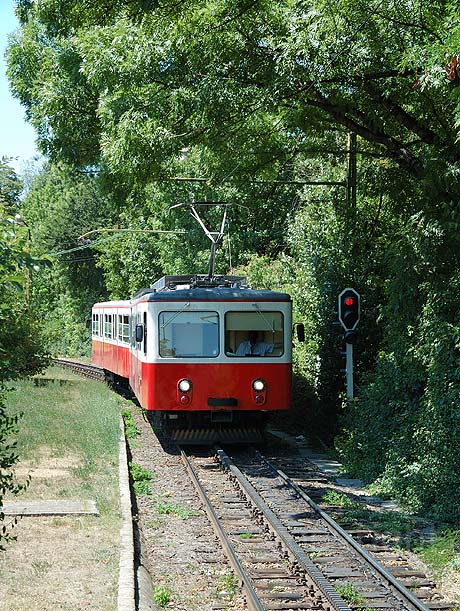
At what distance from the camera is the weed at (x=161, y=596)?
8.18 meters

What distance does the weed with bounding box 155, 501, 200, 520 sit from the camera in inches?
463

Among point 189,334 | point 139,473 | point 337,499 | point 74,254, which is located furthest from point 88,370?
point 337,499

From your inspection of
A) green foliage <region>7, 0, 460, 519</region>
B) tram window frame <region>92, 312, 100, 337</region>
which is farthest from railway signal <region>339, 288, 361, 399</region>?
tram window frame <region>92, 312, 100, 337</region>

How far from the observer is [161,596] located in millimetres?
8250

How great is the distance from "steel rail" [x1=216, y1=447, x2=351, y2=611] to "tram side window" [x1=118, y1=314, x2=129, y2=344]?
29.7 feet

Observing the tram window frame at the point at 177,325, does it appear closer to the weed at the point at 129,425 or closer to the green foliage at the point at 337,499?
the weed at the point at 129,425

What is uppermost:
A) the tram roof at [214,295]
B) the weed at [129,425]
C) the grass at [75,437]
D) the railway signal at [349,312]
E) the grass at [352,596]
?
the tram roof at [214,295]

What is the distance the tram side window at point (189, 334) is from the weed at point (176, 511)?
4.55m

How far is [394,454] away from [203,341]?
4.35 m

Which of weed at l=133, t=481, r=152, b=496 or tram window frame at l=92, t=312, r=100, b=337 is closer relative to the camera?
weed at l=133, t=481, r=152, b=496

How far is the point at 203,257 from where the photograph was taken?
31.9 metres

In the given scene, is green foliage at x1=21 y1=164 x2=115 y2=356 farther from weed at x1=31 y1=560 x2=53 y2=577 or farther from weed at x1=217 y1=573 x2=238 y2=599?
weed at x1=217 y1=573 x2=238 y2=599

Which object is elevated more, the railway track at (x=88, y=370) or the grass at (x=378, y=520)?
the grass at (x=378, y=520)

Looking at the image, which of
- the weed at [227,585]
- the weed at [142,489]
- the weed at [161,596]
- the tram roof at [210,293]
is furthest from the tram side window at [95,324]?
the weed at [161,596]
